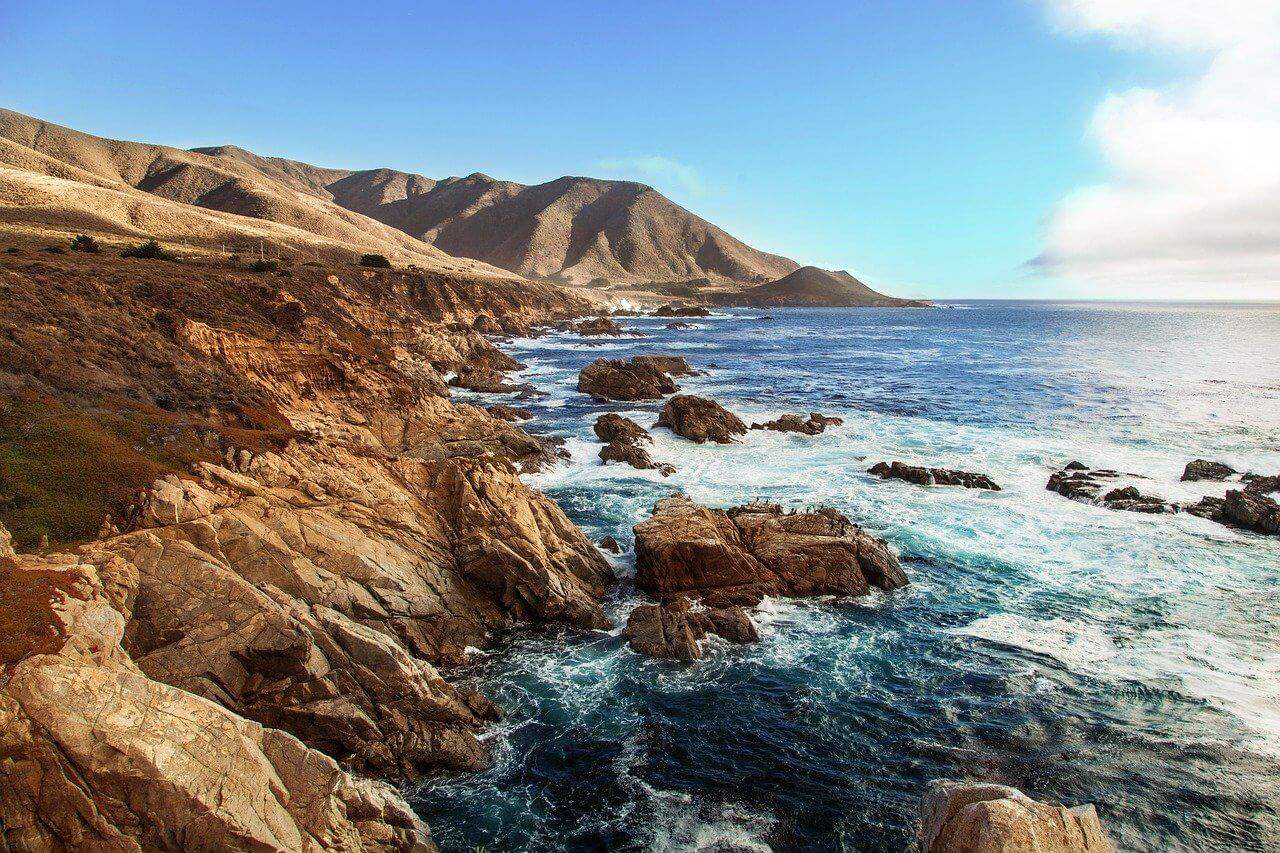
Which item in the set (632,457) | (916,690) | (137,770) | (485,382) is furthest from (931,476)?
(485,382)

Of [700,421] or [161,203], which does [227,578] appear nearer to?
[700,421]

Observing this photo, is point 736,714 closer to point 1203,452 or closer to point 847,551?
point 847,551

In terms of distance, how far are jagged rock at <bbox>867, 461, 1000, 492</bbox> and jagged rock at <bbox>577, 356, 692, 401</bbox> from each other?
2563cm

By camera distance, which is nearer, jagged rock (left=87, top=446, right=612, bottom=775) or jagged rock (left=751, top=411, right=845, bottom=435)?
jagged rock (left=87, top=446, right=612, bottom=775)

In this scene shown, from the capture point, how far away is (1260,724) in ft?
53.7

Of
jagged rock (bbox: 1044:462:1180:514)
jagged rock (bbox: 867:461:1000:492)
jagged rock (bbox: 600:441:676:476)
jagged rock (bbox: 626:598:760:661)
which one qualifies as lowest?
jagged rock (bbox: 626:598:760:661)

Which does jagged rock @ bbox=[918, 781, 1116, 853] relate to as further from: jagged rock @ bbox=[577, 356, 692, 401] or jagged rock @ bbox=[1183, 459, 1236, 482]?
jagged rock @ bbox=[577, 356, 692, 401]

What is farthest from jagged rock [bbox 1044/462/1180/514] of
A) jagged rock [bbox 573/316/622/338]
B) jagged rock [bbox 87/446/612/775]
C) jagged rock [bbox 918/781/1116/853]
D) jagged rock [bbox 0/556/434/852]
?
jagged rock [bbox 573/316/622/338]

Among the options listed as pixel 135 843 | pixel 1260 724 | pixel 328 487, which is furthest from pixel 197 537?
pixel 1260 724

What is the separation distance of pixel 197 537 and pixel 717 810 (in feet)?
47.4

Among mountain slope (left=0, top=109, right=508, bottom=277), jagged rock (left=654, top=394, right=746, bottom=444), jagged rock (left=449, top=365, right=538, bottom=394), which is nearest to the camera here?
jagged rock (left=654, top=394, right=746, bottom=444)

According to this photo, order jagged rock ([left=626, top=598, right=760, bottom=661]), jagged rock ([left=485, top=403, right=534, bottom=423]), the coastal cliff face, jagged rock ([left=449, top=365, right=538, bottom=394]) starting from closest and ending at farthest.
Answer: the coastal cliff face < jagged rock ([left=626, top=598, right=760, bottom=661]) < jagged rock ([left=485, top=403, right=534, bottom=423]) < jagged rock ([left=449, top=365, right=538, bottom=394])

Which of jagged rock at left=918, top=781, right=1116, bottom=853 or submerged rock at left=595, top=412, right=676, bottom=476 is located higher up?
jagged rock at left=918, top=781, right=1116, bottom=853

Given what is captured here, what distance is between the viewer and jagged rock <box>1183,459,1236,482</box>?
35.4 metres
